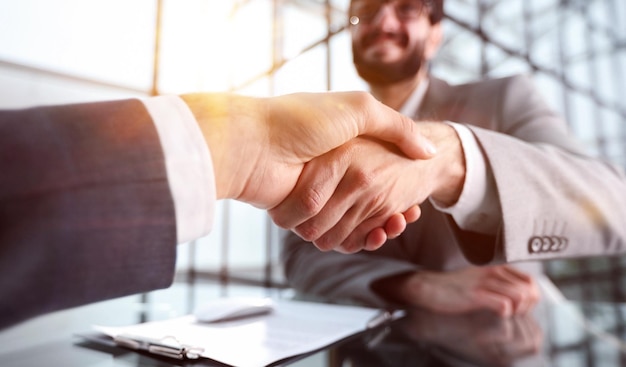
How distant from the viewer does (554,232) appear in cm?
70

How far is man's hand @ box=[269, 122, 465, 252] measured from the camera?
486 millimetres

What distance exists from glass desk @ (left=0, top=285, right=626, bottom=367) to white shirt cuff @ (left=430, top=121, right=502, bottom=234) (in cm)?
18

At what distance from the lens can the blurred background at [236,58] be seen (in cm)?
82

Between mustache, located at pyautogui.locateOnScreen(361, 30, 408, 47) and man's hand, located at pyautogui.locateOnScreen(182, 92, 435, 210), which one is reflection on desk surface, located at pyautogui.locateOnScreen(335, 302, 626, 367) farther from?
mustache, located at pyautogui.locateOnScreen(361, 30, 408, 47)

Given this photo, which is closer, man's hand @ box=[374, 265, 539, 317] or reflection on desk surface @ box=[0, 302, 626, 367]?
reflection on desk surface @ box=[0, 302, 626, 367]

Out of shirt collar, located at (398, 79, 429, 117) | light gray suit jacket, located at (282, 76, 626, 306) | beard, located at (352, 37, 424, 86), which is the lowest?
light gray suit jacket, located at (282, 76, 626, 306)

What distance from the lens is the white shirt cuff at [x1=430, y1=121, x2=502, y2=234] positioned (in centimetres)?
61

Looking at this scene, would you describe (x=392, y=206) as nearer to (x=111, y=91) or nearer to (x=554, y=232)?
(x=554, y=232)

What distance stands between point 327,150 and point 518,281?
60 centimetres

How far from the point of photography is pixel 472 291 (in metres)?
0.80

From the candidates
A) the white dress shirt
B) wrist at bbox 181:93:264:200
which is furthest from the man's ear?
wrist at bbox 181:93:264:200

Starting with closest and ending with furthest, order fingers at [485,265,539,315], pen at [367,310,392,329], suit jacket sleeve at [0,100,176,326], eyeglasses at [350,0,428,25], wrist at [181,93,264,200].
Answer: suit jacket sleeve at [0,100,176,326] < wrist at [181,93,264,200] < pen at [367,310,392,329] < fingers at [485,265,539,315] < eyeglasses at [350,0,428,25]

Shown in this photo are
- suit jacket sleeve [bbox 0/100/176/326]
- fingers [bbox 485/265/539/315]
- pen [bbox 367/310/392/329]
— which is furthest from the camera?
fingers [bbox 485/265/539/315]

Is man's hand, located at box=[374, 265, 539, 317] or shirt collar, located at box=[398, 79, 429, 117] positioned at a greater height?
shirt collar, located at box=[398, 79, 429, 117]
